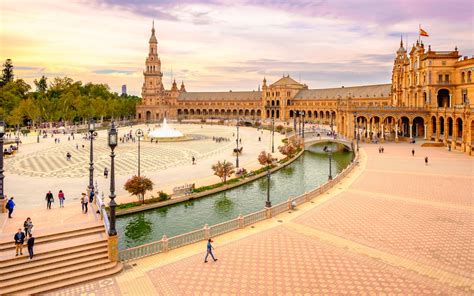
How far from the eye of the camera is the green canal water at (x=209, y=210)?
25247 millimetres

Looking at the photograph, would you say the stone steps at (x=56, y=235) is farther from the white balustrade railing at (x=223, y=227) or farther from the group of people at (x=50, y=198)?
the group of people at (x=50, y=198)

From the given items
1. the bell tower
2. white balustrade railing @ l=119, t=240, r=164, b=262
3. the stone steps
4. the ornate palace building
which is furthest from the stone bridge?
the bell tower

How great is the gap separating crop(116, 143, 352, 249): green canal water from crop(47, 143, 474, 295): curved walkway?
5.91 meters

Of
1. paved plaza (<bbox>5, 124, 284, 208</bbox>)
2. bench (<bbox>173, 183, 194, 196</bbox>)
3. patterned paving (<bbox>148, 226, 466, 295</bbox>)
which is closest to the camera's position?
patterned paving (<bbox>148, 226, 466, 295</bbox>)

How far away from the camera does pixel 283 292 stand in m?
14.3

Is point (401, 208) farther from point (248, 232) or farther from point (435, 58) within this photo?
point (435, 58)

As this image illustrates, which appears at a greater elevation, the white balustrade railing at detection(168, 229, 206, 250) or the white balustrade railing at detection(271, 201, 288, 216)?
the white balustrade railing at detection(271, 201, 288, 216)

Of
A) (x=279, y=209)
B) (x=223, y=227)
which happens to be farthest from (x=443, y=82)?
(x=223, y=227)

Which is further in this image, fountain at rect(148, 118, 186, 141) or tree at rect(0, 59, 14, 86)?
tree at rect(0, 59, 14, 86)

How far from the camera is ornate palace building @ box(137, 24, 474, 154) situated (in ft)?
226

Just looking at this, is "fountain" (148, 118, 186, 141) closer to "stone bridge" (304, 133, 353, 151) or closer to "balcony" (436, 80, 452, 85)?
"stone bridge" (304, 133, 353, 151)

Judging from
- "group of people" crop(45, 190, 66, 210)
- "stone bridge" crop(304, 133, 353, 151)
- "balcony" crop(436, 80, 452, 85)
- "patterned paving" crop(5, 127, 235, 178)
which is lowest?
"group of people" crop(45, 190, 66, 210)

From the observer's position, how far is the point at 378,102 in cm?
11681

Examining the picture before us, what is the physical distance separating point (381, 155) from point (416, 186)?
70.8 ft
